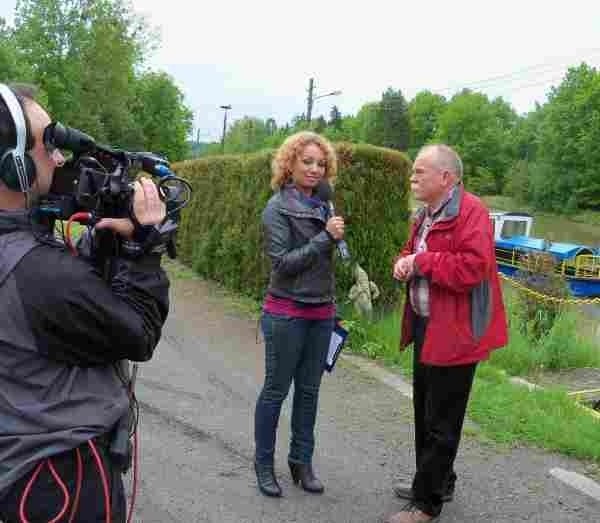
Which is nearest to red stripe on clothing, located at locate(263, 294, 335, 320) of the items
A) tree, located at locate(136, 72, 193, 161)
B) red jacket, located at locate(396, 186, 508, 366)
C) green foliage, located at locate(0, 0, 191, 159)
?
red jacket, located at locate(396, 186, 508, 366)

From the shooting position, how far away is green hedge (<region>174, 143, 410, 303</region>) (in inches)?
300

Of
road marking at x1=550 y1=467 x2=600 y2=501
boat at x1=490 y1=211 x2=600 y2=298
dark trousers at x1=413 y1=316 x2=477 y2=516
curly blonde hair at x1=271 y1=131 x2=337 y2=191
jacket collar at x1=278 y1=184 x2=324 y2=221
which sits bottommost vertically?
boat at x1=490 y1=211 x2=600 y2=298

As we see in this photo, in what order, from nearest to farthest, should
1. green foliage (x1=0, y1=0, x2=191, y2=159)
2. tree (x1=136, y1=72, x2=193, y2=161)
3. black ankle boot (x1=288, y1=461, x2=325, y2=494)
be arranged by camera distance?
black ankle boot (x1=288, y1=461, x2=325, y2=494)
green foliage (x1=0, y1=0, x2=191, y2=159)
tree (x1=136, y1=72, x2=193, y2=161)

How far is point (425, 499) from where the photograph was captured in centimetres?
354

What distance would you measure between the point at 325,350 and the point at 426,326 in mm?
630

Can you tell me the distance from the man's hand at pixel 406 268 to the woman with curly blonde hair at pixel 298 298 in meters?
0.37

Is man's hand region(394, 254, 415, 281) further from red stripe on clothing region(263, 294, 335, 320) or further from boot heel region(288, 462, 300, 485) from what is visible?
boot heel region(288, 462, 300, 485)

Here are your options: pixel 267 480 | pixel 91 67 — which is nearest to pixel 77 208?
pixel 267 480

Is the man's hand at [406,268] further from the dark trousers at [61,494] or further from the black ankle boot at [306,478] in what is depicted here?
the dark trousers at [61,494]

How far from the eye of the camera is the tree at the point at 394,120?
283ft

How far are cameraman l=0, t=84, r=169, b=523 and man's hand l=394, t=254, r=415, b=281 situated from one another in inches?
77.6

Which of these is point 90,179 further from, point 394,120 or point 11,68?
point 394,120

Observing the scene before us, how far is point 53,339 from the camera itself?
166 centimetres

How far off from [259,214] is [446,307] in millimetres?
6242
